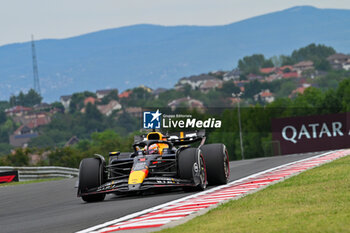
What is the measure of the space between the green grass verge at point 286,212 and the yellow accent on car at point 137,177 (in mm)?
2709

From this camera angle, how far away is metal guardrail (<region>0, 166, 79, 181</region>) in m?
36.8

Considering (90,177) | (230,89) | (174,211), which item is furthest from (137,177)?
(230,89)

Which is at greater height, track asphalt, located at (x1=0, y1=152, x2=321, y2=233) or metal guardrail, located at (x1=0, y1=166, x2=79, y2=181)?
track asphalt, located at (x1=0, y1=152, x2=321, y2=233)

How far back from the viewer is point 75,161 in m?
105

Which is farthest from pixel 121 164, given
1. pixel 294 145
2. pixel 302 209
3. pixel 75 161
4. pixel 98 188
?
pixel 75 161

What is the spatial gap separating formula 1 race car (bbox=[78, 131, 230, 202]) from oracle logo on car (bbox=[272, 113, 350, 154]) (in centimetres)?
3218

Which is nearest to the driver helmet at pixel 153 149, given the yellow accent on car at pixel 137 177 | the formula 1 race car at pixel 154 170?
the formula 1 race car at pixel 154 170

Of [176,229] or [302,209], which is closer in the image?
[176,229]

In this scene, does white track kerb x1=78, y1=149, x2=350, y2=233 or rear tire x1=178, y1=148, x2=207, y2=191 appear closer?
white track kerb x1=78, y1=149, x2=350, y2=233

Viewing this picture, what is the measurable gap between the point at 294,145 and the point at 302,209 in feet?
136

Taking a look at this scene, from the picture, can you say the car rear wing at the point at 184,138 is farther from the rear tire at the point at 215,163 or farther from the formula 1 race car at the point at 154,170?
the rear tire at the point at 215,163

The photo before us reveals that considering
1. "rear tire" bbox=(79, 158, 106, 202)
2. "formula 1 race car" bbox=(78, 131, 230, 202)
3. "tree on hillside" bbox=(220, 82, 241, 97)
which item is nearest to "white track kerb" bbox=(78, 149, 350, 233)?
"formula 1 race car" bbox=(78, 131, 230, 202)

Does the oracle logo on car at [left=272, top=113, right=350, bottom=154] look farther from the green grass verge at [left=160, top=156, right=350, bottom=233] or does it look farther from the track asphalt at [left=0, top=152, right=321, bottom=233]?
the green grass verge at [left=160, top=156, right=350, bottom=233]

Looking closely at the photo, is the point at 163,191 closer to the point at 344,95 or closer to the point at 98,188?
the point at 98,188
